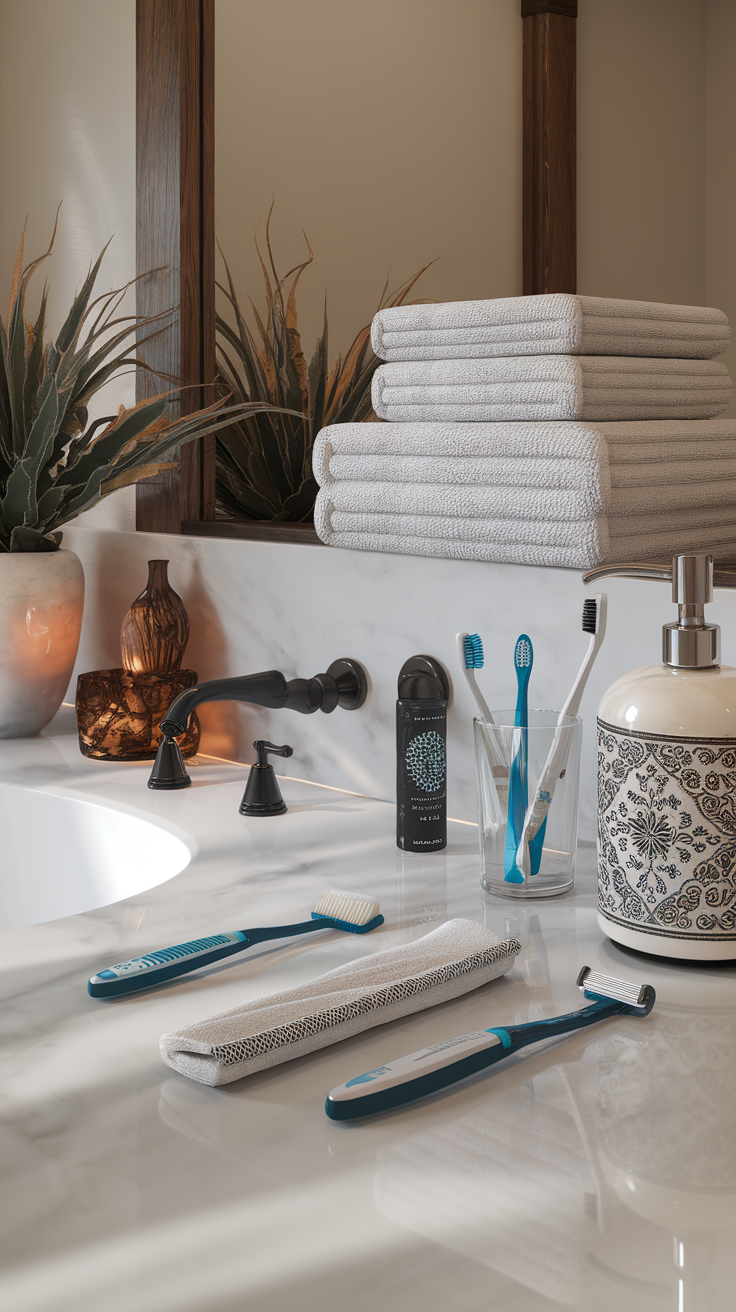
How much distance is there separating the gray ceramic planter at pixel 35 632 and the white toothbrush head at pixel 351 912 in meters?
0.62

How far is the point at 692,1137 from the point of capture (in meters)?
0.50

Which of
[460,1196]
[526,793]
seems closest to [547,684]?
[526,793]

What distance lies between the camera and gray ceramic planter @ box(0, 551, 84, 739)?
125cm

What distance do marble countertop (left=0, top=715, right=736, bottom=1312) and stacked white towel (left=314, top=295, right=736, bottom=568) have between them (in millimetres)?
323

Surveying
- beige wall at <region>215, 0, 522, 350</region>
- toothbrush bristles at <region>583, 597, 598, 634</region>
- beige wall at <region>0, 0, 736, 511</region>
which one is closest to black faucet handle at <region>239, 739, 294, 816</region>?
toothbrush bristles at <region>583, 597, 598, 634</region>

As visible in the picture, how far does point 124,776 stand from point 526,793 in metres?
0.48

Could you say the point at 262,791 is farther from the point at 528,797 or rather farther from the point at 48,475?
the point at 48,475

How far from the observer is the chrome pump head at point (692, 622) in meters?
0.68

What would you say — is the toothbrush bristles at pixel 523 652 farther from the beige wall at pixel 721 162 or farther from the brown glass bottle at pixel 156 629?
the beige wall at pixel 721 162

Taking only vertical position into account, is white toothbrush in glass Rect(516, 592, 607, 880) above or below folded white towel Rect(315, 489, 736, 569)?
below

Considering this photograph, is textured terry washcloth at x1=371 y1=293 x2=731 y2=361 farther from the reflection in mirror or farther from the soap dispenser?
the reflection in mirror

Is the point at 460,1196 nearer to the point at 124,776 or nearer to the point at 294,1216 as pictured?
the point at 294,1216

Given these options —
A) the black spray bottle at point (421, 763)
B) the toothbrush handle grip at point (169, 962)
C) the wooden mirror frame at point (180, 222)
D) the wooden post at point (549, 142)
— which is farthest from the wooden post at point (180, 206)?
the toothbrush handle grip at point (169, 962)

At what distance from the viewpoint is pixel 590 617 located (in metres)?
0.81
